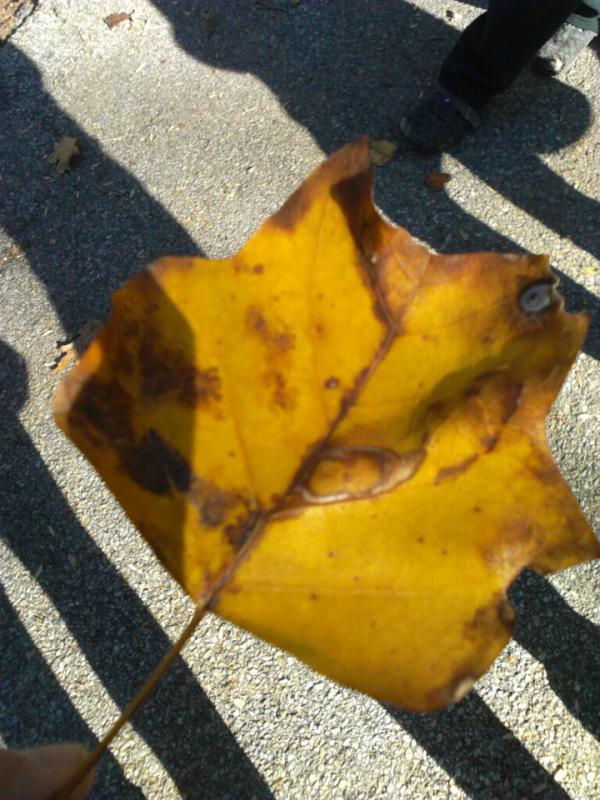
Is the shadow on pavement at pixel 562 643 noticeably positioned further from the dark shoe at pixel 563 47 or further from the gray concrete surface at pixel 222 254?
the dark shoe at pixel 563 47

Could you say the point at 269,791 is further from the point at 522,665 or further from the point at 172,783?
the point at 522,665

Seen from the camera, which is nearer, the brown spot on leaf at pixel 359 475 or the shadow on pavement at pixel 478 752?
the brown spot on leaf at pixel 359 475

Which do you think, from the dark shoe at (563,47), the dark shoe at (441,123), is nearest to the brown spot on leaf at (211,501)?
the dark shoe at (441,123)

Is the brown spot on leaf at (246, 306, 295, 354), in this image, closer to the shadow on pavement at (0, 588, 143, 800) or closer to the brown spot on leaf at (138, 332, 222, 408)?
the brown spot on leaf at (138, 332, 222, 408)

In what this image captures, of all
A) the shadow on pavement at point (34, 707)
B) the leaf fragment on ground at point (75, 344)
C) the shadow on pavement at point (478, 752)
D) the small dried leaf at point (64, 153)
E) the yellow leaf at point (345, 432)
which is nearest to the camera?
the yellow leaf at point (345, 432)

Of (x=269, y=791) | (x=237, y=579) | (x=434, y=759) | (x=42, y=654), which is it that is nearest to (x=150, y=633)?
(x=42, y=654)

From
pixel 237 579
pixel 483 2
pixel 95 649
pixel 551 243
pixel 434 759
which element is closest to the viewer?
pixel 237 579

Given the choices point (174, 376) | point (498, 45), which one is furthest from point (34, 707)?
point (498, 45)
